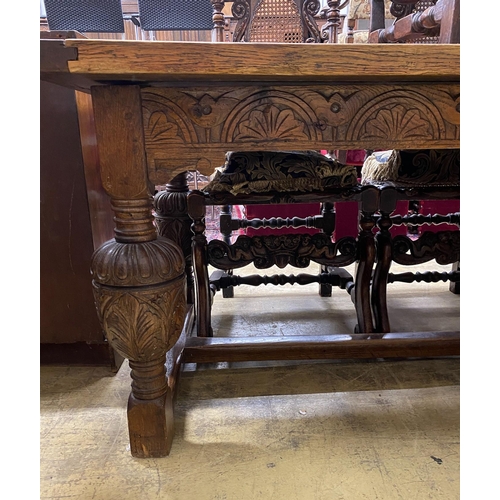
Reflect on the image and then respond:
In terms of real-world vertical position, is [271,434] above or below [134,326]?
below

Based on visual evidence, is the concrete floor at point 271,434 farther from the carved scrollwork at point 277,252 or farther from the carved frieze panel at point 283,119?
the carved frieze panel at point 283,119

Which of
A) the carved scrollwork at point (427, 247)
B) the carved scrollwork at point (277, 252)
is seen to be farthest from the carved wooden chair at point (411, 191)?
the carved scrollwork at point (277, 252)

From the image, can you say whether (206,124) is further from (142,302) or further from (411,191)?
→ (411,191)

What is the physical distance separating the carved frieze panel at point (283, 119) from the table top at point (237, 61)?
0.06 meters

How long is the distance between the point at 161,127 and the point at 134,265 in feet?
0.91

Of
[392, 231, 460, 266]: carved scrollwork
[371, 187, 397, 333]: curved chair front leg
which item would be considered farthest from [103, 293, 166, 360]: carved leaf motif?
[392, 231, 460, 266]: carved scrollwork

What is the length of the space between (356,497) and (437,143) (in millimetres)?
736

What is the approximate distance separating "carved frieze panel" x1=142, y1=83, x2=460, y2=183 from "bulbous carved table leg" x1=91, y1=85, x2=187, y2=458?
43mm

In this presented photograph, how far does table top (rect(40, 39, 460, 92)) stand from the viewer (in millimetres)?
658

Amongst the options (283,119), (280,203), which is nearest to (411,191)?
(280,203)

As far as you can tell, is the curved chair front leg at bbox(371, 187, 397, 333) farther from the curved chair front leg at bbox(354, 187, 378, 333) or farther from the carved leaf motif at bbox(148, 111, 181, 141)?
the carved leaf motif at bbox(148, 111, 181, 141)

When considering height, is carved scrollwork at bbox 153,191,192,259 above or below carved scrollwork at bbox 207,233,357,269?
above

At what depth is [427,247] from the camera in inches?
59.1

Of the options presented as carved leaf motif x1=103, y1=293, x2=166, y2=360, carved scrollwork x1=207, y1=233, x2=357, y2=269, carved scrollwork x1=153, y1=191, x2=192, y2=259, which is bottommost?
carved leaf motif x1=103, y1=293, x2=166, y2=360
